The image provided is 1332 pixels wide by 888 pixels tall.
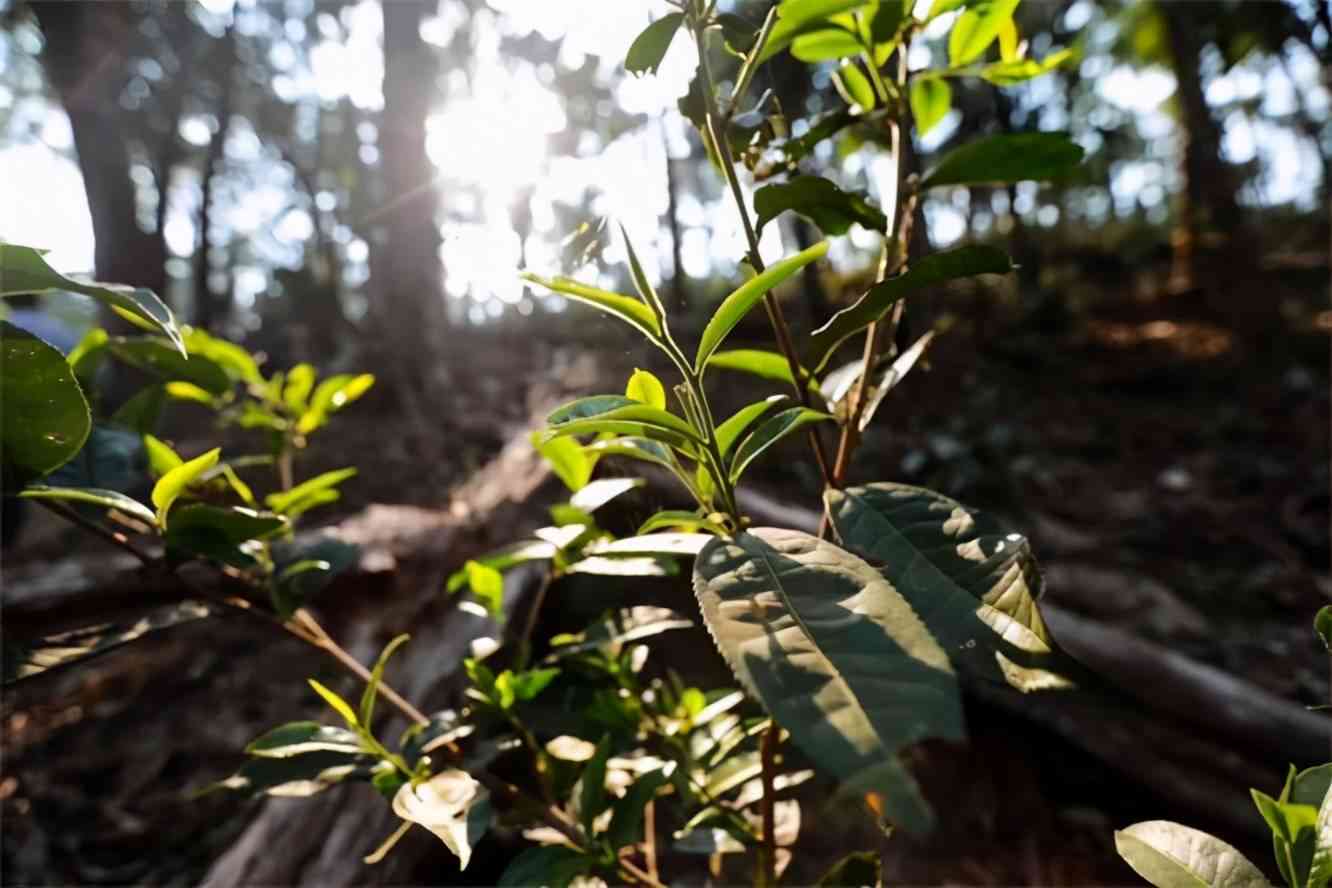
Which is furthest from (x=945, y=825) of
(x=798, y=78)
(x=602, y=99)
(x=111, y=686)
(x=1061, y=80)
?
(x=1061, y=80)

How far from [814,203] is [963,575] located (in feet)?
1.09

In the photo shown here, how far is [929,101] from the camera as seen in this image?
703mm

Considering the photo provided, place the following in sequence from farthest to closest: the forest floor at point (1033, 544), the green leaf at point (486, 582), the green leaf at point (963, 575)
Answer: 1. the forest floor at point (1033, 544)
2. the green leaf at point (486, 582)
3. the green leaf at point (963, 575)

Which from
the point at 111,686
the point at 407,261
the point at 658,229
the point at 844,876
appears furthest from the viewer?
the point at 407,261

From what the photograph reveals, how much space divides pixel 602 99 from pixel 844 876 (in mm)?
1839

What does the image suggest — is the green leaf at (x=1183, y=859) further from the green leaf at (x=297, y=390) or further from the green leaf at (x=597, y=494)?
the green leaf at (x=297, y=390)

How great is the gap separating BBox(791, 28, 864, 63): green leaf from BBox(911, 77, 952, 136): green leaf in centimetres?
8

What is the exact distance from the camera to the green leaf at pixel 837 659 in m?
0.29

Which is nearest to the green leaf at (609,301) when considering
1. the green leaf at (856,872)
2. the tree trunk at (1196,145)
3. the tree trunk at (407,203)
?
the green leaf at (856,872)

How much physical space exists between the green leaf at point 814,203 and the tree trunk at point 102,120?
4.19m

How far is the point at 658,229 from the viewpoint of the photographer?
0.94 metres

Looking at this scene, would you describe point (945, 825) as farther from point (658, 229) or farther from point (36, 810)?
point (36, 810)

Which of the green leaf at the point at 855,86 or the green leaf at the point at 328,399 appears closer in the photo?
the green leaf at the point at 855,86

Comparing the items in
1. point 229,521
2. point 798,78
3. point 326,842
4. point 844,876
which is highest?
point 798,78
